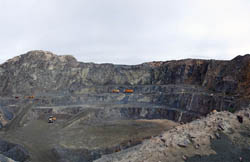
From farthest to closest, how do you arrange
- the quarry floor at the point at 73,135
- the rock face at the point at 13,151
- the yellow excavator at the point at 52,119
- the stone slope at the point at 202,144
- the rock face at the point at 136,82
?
the yellow excavator at the point at 52,119 < the rock face at the point at 136,82 < the quarry floor at the point at 73,135 < the rock face at the point at 13,151 < the stone slope at the point at 202,144

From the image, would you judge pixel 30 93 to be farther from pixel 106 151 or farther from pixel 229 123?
pixel 229 123

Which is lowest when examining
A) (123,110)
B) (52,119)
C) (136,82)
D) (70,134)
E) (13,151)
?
(13,151)

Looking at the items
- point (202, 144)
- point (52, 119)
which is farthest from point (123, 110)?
point (202, 144)

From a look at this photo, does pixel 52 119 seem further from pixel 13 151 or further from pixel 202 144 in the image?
pixel 202 144

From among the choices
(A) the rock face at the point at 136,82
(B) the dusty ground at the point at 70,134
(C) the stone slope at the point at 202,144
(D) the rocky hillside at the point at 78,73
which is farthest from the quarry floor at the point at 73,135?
(D) the rocky hillside at the point at 78,73

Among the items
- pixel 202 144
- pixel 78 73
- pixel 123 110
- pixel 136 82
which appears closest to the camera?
pixel 202 144

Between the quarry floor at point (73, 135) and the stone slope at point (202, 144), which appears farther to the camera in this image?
the quarry floor at point (73, 135)

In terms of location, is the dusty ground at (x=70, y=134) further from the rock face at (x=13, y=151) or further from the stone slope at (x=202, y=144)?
the stone slope at (x=202, y=144)

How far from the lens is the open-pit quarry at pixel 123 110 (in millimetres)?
8531

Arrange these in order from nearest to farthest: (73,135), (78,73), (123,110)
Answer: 1. (73,135)
2. (123,110)
3. (78,73)

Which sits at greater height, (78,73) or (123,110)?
(78,73)

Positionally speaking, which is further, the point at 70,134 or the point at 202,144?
the point at 70,134

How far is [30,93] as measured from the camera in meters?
41.8

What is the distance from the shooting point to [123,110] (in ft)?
95.7
